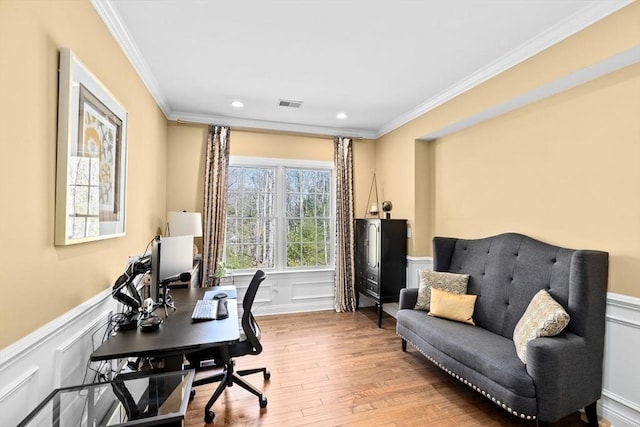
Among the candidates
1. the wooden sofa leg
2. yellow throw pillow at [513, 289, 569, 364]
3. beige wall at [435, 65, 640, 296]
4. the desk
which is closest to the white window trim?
beige wall at [435, 65, 640, 296]

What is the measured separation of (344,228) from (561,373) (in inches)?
120

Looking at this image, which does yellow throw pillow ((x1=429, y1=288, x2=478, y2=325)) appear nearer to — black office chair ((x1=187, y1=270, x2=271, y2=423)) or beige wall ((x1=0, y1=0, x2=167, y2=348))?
black office chair ((x1=187, y1=270, x2=271, y2=423))

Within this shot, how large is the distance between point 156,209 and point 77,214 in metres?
1.95

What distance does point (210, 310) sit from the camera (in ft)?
7.17

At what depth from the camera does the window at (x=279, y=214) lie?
4.35m

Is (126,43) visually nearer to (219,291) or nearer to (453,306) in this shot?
(219,291)

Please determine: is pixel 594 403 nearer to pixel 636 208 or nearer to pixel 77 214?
pixel 636 208

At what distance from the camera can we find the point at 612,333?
6.72 ft

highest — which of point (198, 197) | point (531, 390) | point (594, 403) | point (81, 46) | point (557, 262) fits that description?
point (81, 46)

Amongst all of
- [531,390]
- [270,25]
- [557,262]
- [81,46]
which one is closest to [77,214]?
[81,46]

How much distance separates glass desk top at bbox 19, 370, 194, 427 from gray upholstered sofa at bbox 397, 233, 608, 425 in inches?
75.5

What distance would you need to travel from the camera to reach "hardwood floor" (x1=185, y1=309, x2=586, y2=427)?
6.99 feet

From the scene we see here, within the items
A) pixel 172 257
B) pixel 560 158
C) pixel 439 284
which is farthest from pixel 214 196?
pixel 560 158

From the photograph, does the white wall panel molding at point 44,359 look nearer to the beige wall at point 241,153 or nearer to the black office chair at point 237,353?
the black office chair at point 237,353
